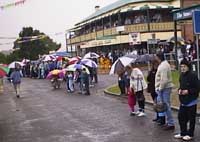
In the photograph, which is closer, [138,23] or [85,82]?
[85,82]

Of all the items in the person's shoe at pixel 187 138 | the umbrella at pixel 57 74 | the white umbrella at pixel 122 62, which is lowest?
the person's shoe at pixel 187 138

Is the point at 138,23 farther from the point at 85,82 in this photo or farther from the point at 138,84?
the point at 138,84

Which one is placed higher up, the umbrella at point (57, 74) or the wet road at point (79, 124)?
the umbrella at point (57, 74)

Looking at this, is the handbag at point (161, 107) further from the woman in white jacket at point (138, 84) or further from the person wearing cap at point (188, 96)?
the woman in white jacket at point (138, 84)

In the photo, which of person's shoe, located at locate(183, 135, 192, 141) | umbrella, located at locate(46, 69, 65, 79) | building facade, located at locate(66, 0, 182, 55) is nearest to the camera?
person's shoe, located at locate(183, 135, 192, 141)

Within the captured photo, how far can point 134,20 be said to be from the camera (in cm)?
5497

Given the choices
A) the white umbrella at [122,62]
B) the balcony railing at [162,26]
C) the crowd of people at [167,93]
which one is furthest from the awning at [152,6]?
the crowd of people at [167,93]

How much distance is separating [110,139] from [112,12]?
158 feet

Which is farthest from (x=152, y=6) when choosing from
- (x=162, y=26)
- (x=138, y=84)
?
(x=138, y=84)

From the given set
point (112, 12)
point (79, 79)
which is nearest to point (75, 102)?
point (79, 79)

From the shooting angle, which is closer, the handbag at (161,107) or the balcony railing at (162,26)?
the handbag at (161,107)

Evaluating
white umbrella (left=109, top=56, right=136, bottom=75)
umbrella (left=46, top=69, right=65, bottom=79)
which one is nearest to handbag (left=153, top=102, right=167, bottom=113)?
white umbrella (left=109, top=56, right=136, bottom=75)

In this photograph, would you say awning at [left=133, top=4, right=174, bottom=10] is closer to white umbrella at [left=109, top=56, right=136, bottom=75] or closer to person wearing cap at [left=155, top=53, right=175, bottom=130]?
white umbrella at [left=109, top=56, right=136, bottom=75]

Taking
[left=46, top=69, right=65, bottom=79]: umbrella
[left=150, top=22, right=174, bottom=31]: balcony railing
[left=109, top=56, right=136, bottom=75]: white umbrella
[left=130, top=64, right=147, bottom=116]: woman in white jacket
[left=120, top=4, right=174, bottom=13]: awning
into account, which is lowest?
[left=46, top=69, right=65, bottom=79]: umbrella
